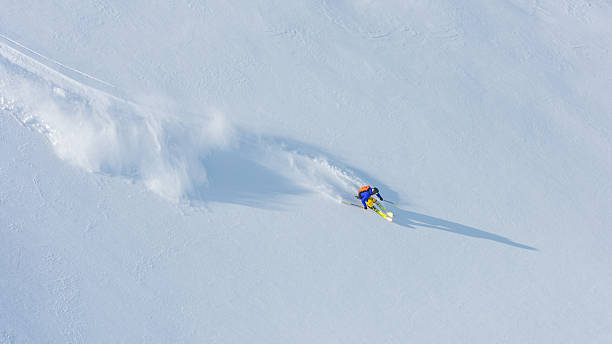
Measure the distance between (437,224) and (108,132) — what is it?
743 cm

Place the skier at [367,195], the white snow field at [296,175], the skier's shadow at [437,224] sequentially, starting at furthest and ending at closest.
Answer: the skier's shadow at [437,224] → the white snow field at [296,175] → the skier at [367,195]

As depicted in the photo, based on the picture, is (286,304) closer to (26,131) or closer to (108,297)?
(108,297)

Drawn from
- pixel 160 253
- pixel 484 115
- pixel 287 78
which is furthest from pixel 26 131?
pixel 484 115

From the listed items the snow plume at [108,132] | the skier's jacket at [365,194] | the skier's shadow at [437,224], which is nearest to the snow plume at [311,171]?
the skier's jacket at [365,194]

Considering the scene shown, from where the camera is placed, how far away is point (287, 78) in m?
8.46

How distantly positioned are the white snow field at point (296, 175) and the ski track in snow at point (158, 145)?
0.14 feet

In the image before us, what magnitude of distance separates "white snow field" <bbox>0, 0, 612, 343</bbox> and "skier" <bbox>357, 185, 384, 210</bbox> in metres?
0.44

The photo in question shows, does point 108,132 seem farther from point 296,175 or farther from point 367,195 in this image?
point 367,195

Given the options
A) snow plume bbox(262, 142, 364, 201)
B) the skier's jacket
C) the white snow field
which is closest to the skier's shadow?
the white snow field

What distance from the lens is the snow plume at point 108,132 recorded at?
7.95 meters

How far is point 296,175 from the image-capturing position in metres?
8.16

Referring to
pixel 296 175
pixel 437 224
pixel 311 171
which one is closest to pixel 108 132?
pixel 296 175

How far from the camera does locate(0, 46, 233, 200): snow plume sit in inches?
313

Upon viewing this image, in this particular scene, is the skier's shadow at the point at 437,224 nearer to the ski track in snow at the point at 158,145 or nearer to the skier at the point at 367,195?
the skier at the point at 367,195
